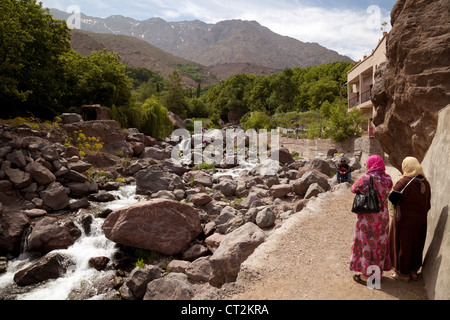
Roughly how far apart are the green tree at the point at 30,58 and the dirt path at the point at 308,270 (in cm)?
1373

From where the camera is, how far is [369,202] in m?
4.23

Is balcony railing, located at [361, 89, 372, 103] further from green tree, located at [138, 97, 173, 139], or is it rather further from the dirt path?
the dirt path

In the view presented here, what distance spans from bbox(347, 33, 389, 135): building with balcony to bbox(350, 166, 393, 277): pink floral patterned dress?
21.8 meters

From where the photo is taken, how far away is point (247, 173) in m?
17.4

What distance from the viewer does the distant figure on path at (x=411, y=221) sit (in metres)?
4.06

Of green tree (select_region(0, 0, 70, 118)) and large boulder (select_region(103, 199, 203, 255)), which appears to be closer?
large boulder (select_region(103, 199, 203, 255))

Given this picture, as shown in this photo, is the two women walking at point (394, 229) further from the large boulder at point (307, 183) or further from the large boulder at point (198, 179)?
the large boulder at point (198, 179)

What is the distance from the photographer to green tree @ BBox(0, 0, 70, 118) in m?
13.0

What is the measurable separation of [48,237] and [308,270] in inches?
268

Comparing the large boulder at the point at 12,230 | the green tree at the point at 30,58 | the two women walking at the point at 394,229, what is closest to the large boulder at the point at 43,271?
the large boulder at the point at 12,230

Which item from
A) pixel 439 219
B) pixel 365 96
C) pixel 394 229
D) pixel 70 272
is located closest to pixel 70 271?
pixel 70 272

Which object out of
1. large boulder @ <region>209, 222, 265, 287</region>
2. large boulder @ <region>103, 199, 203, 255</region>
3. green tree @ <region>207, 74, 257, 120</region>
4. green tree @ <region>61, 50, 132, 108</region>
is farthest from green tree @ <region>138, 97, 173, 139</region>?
green tree @ <region>207, 74, 257, 120</region>
